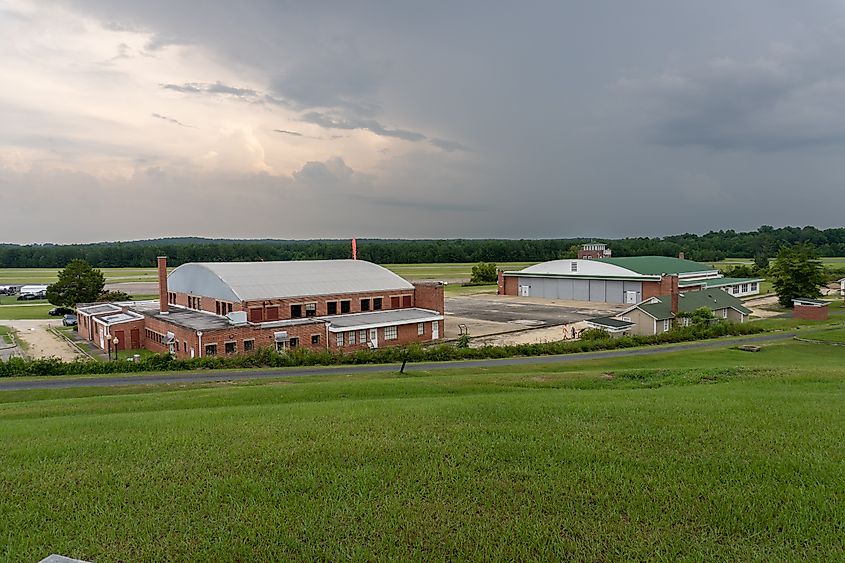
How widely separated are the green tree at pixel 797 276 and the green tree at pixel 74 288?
223 ft

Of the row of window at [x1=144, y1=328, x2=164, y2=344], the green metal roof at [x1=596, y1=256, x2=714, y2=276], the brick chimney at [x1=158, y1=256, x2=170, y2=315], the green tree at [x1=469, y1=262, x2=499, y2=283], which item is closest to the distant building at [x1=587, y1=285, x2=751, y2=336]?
the green metal roof at [x1=596, y1=256, x2=714, y2=276]

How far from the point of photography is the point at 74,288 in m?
52.4

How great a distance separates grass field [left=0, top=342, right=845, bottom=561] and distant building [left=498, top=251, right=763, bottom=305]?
5419cm

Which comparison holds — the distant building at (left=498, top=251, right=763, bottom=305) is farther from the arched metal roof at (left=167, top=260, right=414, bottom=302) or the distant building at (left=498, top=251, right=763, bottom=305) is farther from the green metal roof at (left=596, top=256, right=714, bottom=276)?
the arched metal roof at (left=167, top=260, right=414, bottom=302)

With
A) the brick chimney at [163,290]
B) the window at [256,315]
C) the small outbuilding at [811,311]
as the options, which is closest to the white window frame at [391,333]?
the window at [256,315]

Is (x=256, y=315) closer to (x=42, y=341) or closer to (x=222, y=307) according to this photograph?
(x=222, y=307)

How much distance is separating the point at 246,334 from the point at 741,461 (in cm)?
3024

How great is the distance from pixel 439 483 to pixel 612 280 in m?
62.0

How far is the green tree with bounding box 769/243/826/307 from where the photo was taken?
5769 centimetres

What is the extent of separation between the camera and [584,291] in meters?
67.4

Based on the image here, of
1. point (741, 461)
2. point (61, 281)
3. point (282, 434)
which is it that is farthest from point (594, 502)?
point (61, 281)

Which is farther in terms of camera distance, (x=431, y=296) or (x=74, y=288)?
(x=74, y=288)

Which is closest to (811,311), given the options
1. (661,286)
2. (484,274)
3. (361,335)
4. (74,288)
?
(661,286)

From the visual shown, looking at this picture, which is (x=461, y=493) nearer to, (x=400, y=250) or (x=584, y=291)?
(x=584, y=291)
